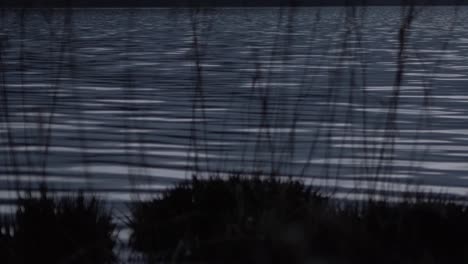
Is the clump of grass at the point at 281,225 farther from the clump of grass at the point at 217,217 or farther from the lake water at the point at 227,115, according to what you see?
the lake water at the point at 227,115

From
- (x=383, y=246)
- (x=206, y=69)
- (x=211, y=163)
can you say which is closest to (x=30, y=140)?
(x=211, y=163)

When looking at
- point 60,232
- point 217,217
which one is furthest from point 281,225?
point 60,232

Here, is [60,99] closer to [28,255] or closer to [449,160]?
[449,160]

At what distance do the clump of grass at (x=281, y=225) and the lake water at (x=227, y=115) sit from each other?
0.22 meters

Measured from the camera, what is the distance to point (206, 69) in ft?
54.2

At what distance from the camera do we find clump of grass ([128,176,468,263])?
4453 mm

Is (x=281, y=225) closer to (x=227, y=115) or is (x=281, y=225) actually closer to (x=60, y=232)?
(x=60, y=232)

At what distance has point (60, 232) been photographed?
4938 millimetres

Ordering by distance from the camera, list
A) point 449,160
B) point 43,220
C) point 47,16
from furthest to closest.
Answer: point 449,160
point 47,16
point 43,220

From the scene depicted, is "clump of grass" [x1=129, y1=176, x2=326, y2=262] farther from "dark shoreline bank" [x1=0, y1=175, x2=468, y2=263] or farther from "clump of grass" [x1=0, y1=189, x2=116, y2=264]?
"clump of grass" [x1=0, y1=189, x2=116, y2=264]

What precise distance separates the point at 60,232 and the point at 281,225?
3.50ft

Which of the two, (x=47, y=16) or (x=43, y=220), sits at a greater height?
(x=47, y=16)

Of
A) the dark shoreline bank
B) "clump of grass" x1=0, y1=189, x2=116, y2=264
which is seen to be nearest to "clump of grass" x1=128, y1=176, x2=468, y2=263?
the dark shoreline bank

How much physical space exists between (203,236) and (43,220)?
29.0 inches
